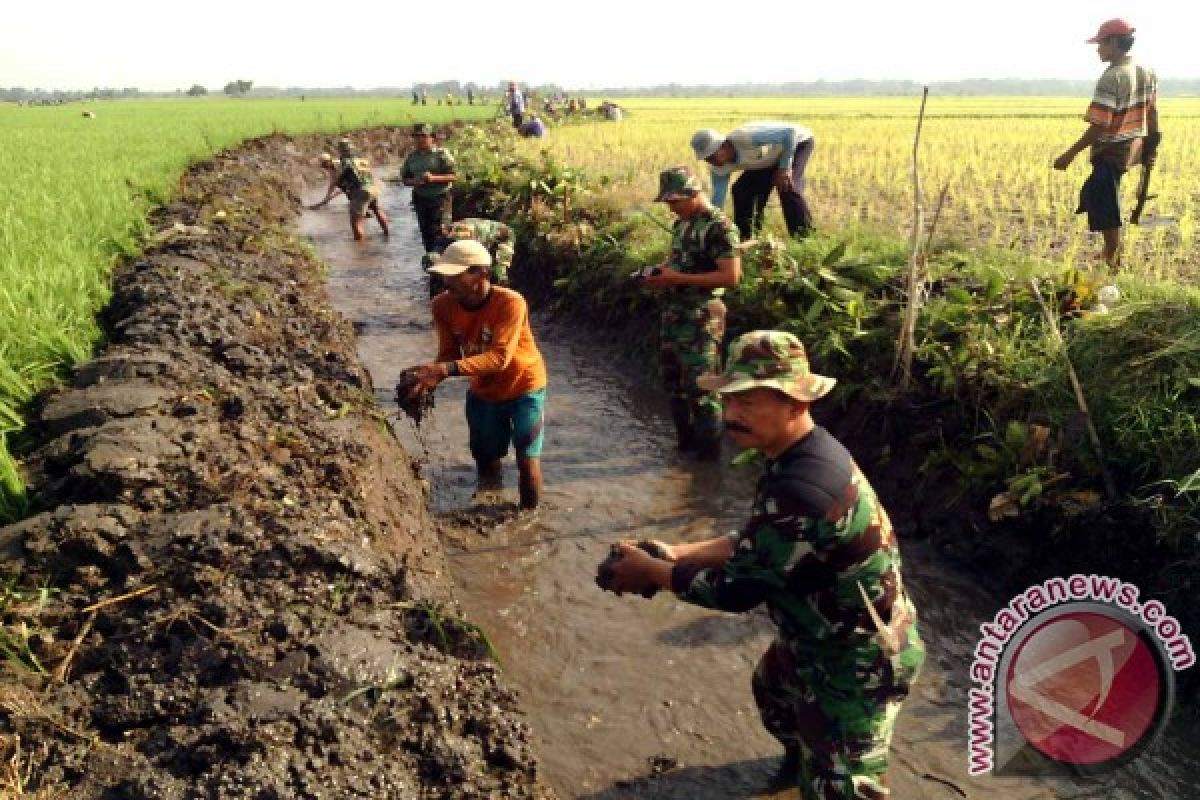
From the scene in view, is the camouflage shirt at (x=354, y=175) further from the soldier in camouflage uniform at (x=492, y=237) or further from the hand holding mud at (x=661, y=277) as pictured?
the hand holding mud at (x=661, y=277)

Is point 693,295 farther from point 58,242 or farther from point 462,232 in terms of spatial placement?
point 58,242

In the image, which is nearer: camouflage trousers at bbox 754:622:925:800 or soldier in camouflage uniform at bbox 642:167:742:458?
camouflage trousers at bbox 754:622:925:800

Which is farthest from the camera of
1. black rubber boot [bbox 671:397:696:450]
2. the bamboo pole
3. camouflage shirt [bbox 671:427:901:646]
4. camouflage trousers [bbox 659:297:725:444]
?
black rubber boot [bbox 671:397:696:450]

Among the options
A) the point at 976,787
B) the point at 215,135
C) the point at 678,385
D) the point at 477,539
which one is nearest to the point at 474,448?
the point at 477,539

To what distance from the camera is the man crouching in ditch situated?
2.01 metres

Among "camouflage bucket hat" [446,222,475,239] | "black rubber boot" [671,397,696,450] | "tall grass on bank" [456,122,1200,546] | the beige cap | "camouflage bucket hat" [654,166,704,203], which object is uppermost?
"camouflage bucket hat" [654,166,704,203]

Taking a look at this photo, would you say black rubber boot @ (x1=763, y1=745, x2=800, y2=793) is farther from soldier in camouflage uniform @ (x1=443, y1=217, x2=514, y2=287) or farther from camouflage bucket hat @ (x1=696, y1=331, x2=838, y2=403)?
soldier in camouflage uniform @ (x1=443, y1=217, x2=514, y2=287)

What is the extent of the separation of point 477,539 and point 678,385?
1.62 m

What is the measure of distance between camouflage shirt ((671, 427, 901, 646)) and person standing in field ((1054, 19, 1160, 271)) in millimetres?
4477

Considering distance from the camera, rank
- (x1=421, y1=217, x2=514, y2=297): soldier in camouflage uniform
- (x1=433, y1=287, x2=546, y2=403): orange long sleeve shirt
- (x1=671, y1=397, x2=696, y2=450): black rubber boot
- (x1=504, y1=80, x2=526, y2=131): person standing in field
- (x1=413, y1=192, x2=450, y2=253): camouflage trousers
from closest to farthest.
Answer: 1. (x1=433, y1=287, x2=546, y2=403): orange long sleeve shirt
2. (x1=671, y1=397, x2=696, y2=450): black rubber boot
3. (x1=421, y1=217, x2=514, y2=297): soldier in camouflage uniform
4. (x1=413, y1=192, x2=450, y2=253): camouflage trousers
5. (x1=504, y1=80, x2=526, y2=131): person standing in field

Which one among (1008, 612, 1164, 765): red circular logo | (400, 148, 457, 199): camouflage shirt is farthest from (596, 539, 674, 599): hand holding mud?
(400, 148, 457, 199): camouflage shirt

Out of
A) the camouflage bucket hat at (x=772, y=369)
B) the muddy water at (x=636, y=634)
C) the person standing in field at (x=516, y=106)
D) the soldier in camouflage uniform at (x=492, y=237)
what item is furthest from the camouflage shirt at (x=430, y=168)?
the person standing in field at (x=516, y=106)

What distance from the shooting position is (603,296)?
7.85m
